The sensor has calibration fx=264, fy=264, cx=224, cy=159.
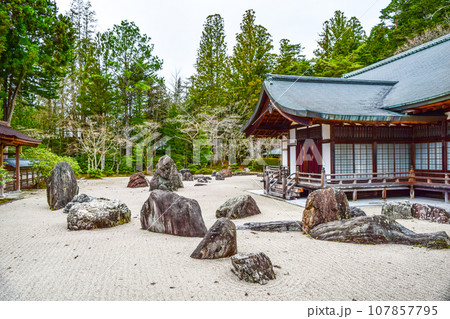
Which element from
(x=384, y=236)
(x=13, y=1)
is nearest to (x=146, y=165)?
(x=13, y=1)

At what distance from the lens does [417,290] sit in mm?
3105

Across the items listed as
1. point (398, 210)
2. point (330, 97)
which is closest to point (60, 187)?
point (398, 210)

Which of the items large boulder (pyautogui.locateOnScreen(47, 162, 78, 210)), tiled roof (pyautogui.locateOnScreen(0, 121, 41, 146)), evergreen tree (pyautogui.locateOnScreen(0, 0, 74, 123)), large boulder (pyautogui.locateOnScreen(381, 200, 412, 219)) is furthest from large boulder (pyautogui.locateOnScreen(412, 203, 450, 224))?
evergreen tree (pyautogui.locateOnScreen(0, 0, 74, 123))

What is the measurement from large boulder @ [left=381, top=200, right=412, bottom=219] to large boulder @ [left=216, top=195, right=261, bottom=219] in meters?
3.47

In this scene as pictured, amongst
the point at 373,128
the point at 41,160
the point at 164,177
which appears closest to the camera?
the point at 373,128

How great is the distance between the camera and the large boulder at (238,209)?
751 cm

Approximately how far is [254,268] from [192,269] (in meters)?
0.94

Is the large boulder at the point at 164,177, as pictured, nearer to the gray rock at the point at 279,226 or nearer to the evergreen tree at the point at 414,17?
the gray rock at the point at 279,226

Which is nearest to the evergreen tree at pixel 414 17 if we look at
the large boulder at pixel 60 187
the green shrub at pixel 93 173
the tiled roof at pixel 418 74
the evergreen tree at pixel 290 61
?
the evergreen tree at pixel 290 61

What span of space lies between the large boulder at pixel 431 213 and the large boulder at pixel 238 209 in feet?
13.6

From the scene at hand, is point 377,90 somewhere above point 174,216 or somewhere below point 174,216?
above

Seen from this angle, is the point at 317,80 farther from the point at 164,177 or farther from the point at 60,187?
the point at 60,187

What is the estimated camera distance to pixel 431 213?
664cm

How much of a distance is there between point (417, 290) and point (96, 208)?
6.48 metres
